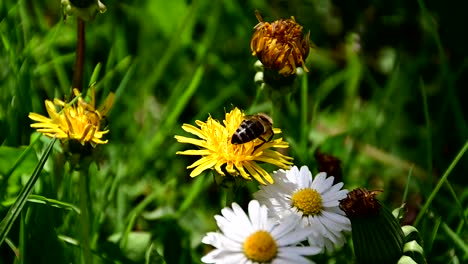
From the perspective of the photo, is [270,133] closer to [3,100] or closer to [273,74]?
[273,74]

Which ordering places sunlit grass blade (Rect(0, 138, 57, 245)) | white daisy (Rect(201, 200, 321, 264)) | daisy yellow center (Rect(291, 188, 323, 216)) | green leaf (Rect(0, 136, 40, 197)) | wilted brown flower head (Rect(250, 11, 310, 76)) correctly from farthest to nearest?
green leaf (Rect(0, 136, 40, 197)), wilted brown flower head (Rect(250, 11, 310, 76)), daisy yellow center (Rect(291, 188, 323, 216)), sunlit grass blade (Rect(0, 138, 57, 245)), white daisy (Rect(201, 200, 321, 264))

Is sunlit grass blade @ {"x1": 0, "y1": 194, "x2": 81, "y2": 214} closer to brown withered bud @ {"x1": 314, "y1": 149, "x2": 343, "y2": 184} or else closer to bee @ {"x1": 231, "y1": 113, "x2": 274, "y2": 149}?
bee @ {"x1": 231, "y1": 113, "x2": 274, "y2": 149}

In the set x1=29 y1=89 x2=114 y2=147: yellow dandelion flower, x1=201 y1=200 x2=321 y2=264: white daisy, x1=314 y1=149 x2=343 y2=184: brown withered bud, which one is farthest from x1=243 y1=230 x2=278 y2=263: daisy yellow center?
x1=314 y1=149 x2=343 y2=184: brown withered bud

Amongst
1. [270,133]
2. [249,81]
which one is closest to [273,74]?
[270,133]

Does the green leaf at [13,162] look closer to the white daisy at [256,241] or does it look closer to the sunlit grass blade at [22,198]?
the sunlit grass blade at [22,198]

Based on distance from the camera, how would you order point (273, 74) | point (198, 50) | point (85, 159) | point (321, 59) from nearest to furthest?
point (85, 159) < point (273, 74) < point (198, 50) < point (321, 59)

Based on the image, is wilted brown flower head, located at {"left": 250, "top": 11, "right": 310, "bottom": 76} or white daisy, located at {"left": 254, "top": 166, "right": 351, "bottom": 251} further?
wilted brown flower head, located at {"left": 250, "top": 11, "right": 310, "bottom": 76}
